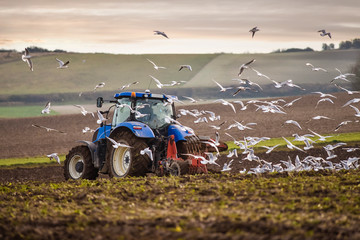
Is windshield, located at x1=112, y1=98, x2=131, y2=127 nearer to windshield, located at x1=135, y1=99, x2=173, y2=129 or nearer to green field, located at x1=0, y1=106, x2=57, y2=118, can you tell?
windshield, located at x1=135, y1=99, x2=173, y2=129

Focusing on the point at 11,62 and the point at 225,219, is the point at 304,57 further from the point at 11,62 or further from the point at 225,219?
the point at 225,219

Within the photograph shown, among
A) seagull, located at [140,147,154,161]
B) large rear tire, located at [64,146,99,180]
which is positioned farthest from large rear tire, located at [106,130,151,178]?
large rear tire, located at [64,146,99,180]

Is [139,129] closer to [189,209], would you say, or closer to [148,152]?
[148,152]

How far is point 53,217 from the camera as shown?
9.91m

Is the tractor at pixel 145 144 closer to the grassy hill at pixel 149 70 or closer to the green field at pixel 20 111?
the green field at pixel 20 111

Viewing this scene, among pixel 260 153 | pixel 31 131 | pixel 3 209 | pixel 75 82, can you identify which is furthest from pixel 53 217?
pixel 75 82

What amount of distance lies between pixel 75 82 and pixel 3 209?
55.5 metres

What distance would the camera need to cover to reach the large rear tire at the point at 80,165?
57.9 feet

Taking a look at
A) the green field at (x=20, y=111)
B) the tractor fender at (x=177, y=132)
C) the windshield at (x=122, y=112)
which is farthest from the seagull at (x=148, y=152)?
Answer: the green field at (x=20, y=111)

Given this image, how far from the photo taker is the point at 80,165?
18125 millimetres

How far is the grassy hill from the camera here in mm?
62625

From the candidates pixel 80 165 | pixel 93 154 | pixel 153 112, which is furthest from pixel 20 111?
pixel 153 112

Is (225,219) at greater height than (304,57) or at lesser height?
lesser

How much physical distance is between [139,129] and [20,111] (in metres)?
43.3
